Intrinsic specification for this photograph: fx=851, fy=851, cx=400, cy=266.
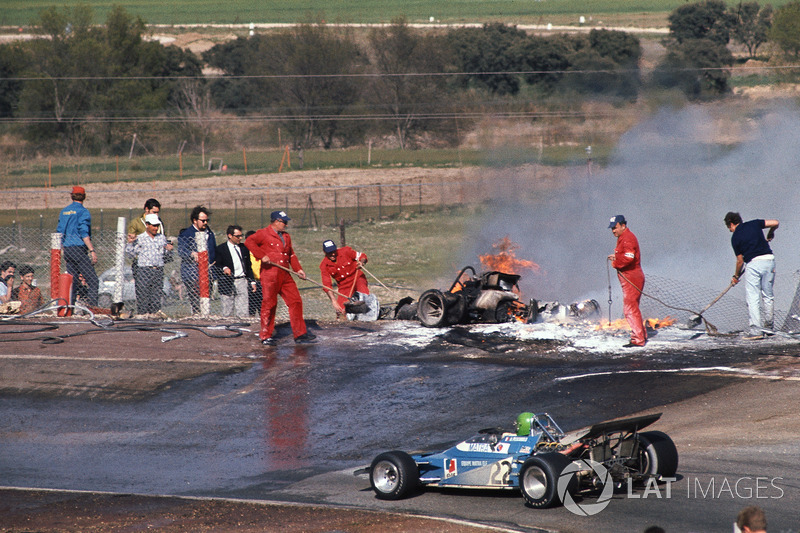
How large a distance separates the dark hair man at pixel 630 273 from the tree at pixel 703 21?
28725 mm

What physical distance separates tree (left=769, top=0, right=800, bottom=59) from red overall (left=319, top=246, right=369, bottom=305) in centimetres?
2443

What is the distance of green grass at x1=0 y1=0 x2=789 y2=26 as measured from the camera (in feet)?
197

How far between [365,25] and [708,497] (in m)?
60.9

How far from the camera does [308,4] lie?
249 ft

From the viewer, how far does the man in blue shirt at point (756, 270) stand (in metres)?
13.2

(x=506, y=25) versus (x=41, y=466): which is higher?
(x=506, y=25)

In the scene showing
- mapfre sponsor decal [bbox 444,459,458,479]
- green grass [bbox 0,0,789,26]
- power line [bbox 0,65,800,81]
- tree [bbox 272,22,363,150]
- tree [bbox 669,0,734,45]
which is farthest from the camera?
green grass [bbox 0,0,789,26]

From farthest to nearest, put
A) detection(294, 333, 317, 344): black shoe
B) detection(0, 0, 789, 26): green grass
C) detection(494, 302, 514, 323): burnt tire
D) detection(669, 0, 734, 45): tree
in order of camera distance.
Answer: detection(0, 0, 789, 26): green grass < detection(669, 0, 734, 45): tree < detection(494, 302, 514, 323): burnt tire < detection(294, 333, 317, 344): black shoe

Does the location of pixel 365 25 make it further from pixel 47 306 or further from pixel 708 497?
pixel 708 497

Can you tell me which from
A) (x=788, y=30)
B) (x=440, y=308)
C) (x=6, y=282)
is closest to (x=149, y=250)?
(x=6, y=282)

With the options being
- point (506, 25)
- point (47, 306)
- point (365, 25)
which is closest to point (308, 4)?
point (365, 25)

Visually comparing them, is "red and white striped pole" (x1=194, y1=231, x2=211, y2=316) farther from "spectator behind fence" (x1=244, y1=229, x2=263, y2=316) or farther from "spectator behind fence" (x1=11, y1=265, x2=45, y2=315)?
"spectator behind fence" (x1=11, y1=265, x2=45, y2=315)

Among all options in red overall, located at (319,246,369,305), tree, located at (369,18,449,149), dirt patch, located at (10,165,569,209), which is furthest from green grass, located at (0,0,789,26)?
red overall, located at (319,246,369,305)

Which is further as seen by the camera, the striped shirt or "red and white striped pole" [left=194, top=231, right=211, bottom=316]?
"red and white striped pole" [left=194, top=231, right=211, bottom=316]
